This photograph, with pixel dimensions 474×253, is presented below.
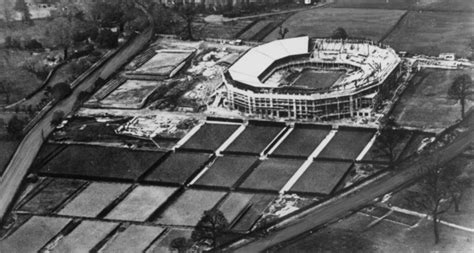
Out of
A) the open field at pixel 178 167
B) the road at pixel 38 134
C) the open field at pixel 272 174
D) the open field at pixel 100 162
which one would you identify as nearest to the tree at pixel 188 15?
the road at pixel 38 134

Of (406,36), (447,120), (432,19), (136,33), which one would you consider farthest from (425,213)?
(136,33)

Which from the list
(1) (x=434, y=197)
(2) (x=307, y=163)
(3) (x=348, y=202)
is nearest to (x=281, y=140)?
(2) (x=307, y=163)

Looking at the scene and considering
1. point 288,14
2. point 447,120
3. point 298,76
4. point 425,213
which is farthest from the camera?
point 288,14

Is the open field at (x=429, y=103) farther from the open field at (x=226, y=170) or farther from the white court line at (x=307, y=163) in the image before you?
the open field at (x=226, y=170)

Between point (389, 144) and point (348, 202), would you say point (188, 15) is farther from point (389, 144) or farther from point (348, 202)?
point (348, 202)

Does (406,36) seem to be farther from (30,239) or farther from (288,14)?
(30,239)

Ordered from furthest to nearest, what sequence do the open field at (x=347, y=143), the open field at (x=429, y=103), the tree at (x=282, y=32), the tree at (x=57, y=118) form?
the tree at (x=282, y=32) → the tree at (x=57, y=118) → the open field at (x=429, y=103) → the open field at (x=347, y=143)

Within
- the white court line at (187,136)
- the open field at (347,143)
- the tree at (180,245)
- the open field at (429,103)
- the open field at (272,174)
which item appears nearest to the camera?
the tree at (180,245)
